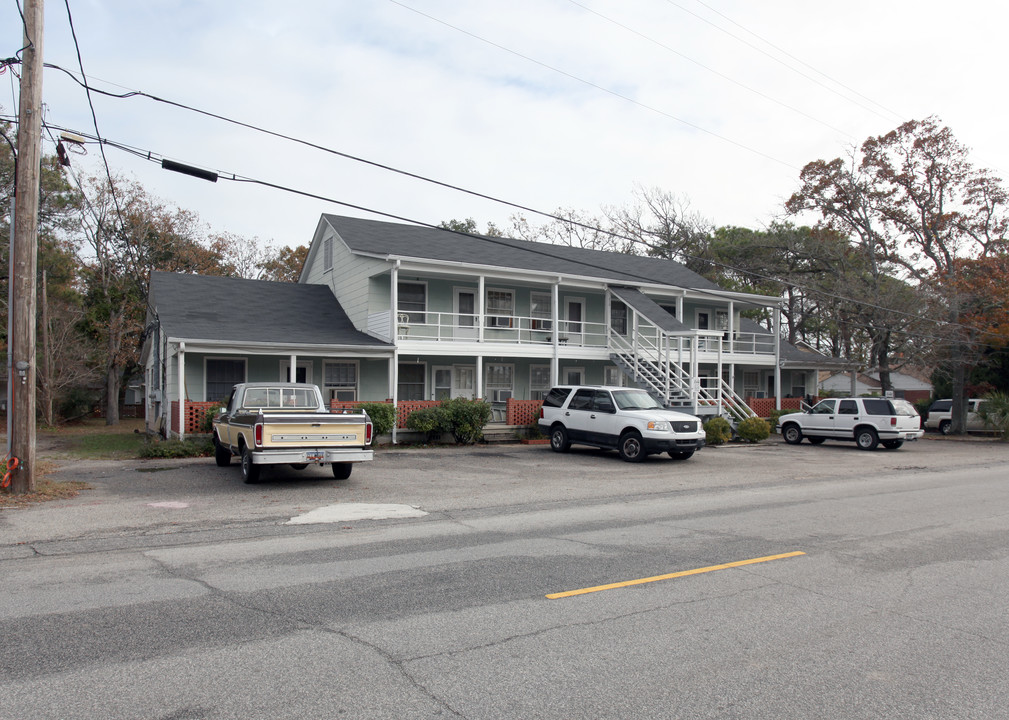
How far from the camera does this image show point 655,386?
2631 centimetres

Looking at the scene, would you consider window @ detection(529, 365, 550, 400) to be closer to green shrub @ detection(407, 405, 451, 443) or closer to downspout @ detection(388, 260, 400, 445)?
downspout @ detection(388, 260, 400, 445)

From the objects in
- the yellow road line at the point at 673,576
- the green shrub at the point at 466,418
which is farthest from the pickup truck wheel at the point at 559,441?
the yellow road line at the point at 673,576

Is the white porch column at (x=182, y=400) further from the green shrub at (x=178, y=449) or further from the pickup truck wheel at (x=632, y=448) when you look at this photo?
the pickup truck wheel at (x=632, y=448)

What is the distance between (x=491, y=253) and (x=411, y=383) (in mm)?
6055

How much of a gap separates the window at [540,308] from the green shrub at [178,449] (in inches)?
538

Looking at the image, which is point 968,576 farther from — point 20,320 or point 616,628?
point 20,320

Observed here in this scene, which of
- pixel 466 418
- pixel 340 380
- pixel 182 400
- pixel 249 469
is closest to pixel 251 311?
pixel 340 380

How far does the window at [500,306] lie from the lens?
27.9m

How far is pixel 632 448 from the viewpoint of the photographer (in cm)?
1919

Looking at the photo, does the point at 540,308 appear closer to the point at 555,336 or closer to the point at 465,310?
the point at 555,336

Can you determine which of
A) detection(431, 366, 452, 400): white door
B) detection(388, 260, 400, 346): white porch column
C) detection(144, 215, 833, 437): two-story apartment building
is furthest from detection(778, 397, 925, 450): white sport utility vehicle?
detection(388, 260, 400, 346): white porch column

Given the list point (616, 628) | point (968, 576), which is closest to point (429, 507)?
point (616, 628)

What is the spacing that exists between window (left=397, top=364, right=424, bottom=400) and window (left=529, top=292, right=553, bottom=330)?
5056 mm

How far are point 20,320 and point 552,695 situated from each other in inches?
426
